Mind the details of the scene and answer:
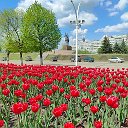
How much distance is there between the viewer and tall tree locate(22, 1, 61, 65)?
4719cm

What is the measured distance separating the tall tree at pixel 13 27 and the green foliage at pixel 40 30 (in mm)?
5496

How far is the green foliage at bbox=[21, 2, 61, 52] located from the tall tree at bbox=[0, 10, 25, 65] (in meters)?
5.50

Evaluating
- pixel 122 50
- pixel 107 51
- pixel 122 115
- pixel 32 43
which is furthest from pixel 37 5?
pixel 122 50

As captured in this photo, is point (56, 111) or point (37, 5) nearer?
point (56, 111)

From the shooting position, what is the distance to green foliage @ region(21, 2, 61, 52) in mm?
47206

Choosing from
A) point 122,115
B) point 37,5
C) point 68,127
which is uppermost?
point 37,5

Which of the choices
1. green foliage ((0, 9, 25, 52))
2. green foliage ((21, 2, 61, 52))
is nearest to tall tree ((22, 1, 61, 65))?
green foliage ((21, 2, 61, 52))

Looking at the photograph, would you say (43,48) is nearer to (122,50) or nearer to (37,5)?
(37,5)

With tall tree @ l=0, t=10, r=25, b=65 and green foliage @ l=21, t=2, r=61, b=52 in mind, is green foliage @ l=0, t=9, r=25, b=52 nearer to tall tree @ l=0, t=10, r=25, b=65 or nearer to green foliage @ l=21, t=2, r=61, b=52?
tall tree @ l=0, t=10, r=25, b=65

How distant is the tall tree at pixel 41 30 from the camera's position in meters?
47.2

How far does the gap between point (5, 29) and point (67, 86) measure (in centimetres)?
4618

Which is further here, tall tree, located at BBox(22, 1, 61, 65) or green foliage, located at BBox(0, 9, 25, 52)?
green foliage, located at BBox(0, 9, 25, 52)

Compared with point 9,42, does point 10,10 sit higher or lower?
higher

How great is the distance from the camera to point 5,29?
54.8m
